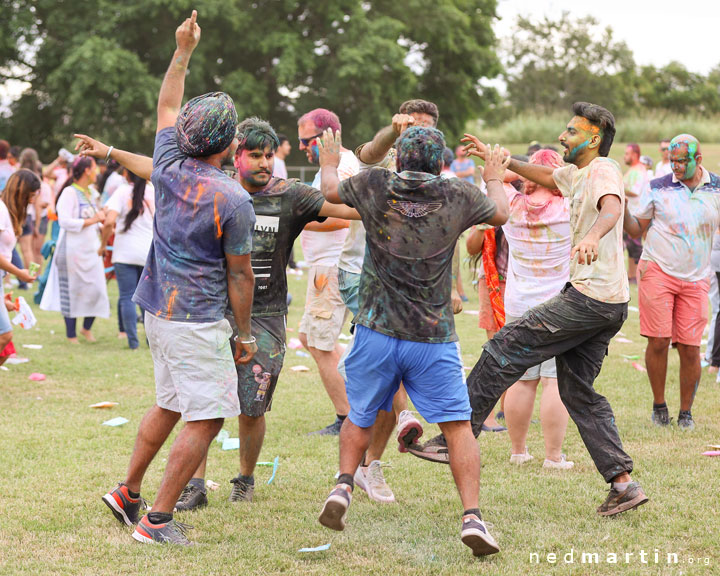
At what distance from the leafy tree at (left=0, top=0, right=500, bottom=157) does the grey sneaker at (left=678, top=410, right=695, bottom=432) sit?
28.5 meters

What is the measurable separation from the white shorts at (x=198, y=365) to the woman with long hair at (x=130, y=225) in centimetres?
587

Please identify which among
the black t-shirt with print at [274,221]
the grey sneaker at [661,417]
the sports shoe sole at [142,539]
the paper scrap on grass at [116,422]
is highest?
the black t-shirt with print at [274,221]

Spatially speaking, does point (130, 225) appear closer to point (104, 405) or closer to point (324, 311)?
point (104, 405)

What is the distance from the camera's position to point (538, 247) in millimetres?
6078

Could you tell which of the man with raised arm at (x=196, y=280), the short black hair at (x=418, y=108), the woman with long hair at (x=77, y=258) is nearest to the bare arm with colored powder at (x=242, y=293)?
the man with raised arm at (x=196, y=280)

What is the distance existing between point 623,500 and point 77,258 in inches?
294

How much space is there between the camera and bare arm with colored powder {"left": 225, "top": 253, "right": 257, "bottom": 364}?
4473mm

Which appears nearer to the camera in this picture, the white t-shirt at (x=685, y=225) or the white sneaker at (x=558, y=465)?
the white sneaker at (x=558, y=465)

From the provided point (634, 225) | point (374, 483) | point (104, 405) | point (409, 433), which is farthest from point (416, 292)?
point (104, 405)

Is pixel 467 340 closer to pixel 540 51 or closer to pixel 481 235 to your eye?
pixel 481 235

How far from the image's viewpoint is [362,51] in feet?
112

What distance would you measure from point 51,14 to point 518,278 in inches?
1314

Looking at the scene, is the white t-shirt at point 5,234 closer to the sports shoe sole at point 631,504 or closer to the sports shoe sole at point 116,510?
the sports shoe sole at point 116,510

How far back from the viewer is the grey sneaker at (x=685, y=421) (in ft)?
23.2
